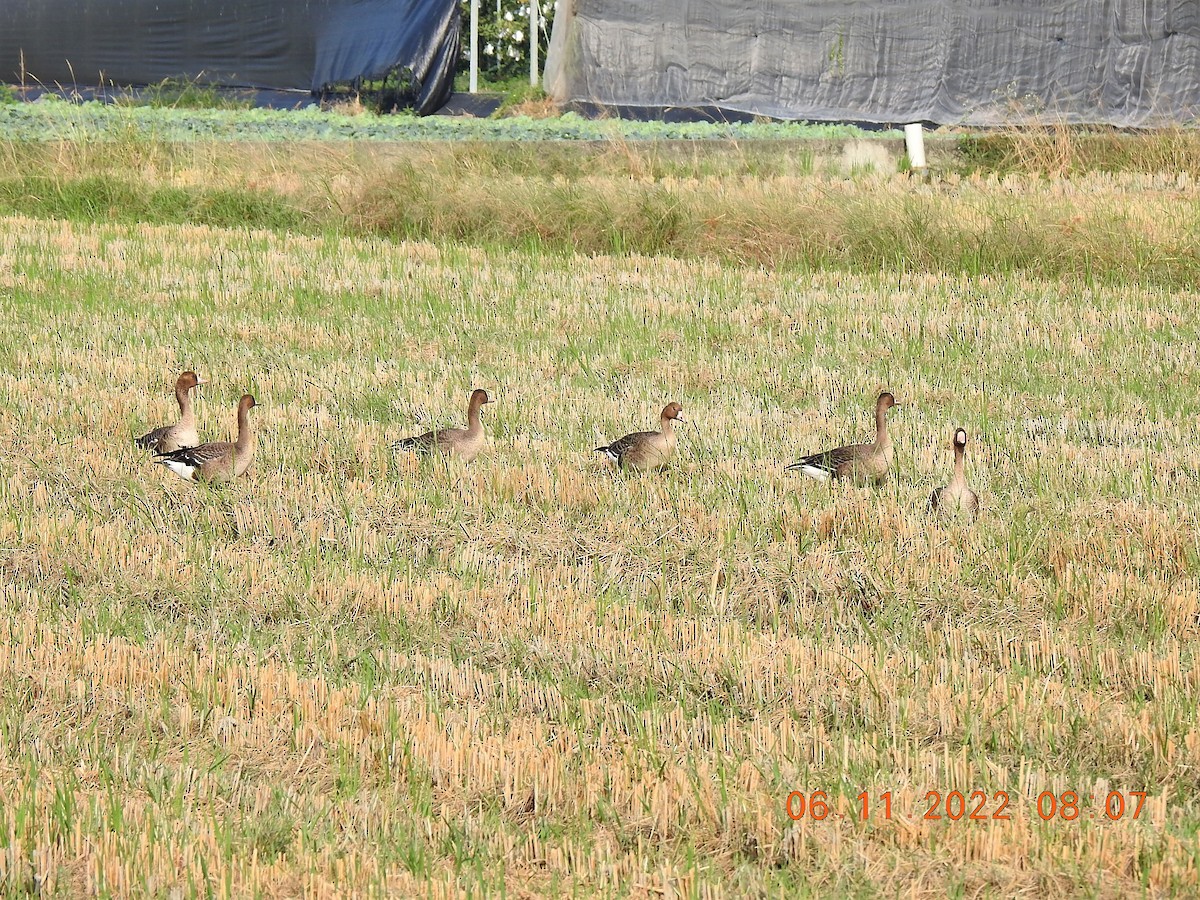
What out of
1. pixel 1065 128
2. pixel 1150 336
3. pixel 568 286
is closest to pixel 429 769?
pixel 1150 336

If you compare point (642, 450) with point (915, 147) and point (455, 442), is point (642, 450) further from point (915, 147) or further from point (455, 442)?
point (915, 147)

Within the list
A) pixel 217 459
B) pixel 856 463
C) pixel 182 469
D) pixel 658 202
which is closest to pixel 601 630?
pixel 856 463

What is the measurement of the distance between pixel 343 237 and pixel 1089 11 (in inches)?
506

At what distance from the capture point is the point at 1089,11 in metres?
23.3

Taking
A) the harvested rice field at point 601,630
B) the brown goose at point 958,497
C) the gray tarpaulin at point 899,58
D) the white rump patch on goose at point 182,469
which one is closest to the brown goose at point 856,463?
the harvested rice field at point 601,630

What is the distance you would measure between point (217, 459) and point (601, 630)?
2924 mm

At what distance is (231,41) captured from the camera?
94.0ft

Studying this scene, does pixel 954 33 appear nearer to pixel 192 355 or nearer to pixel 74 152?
pixel 74 152

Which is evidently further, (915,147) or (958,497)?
(915,147)

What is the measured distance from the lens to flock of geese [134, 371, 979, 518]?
7629 mm

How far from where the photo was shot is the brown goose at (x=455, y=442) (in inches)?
319
